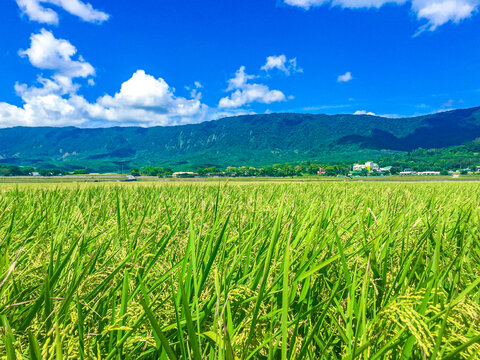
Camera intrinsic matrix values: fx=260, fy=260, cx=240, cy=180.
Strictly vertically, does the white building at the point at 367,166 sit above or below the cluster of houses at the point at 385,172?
above

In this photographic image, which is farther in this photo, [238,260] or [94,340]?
[238,260]

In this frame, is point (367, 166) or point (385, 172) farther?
point (367, 166)

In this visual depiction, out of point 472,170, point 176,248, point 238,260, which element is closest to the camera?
point 238,260

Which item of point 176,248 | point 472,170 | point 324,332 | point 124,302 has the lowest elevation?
point 472,170

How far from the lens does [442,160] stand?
144m

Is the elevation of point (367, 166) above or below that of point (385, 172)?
above

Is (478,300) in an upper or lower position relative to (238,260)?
lower

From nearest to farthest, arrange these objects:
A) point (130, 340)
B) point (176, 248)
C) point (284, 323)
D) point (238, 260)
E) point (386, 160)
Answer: point (284, 323)
point (130, 340)
point (238, 260)
point (176, 248)
point (386, 160)

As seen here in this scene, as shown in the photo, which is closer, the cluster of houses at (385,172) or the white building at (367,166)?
the cluster of houses at (385,172)

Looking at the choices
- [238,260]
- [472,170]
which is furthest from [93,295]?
[472,170]

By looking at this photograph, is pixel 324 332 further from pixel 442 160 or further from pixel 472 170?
pixel 442 160

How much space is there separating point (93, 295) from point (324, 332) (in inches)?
31.7

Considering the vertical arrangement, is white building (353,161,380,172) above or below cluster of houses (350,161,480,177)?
above

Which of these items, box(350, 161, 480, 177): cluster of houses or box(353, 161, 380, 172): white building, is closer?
box(350, 161, 480, 177): cluster of houses
